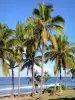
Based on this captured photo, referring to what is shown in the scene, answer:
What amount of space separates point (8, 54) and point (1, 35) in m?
2.24

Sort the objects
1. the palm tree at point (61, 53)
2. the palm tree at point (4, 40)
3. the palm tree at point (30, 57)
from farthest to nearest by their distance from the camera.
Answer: the palm tree at point (61, 53), the palm tree at point (30, 57), the palm tree at point (4, 40)

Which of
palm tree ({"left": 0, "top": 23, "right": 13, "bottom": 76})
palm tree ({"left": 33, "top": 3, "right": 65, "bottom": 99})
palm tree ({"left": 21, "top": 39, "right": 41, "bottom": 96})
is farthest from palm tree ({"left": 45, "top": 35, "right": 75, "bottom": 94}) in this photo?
palm tree ({"left": 0, "top": 23, "right": 13, "bottom": 76})

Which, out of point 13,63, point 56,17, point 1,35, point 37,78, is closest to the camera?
point 1,35

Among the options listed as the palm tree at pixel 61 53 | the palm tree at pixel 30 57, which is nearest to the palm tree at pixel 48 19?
the palm tree at pixel 30 57

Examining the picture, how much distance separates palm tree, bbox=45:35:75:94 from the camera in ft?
137

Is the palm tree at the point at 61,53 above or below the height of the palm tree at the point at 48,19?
below

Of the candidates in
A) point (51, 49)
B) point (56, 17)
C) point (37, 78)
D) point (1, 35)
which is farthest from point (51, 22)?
point (37, 78)

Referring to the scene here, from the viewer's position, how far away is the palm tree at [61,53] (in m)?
41.9

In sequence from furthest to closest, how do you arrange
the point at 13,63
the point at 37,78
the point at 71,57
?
the point at 37,78
the point at 71,57
the point at 13,63

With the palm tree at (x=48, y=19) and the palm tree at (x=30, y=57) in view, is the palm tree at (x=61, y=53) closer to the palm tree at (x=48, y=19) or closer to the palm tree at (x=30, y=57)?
the palm tree at (x=30, y=57)

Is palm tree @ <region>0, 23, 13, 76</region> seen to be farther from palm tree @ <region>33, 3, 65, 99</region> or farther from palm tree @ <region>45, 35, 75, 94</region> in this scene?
palm tree @ <region>45, 35, 75, 94</region>

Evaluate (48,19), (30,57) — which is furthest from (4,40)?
(30,57)

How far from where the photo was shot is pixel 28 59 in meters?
44.9

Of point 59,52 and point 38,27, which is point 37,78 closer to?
point 59,52
